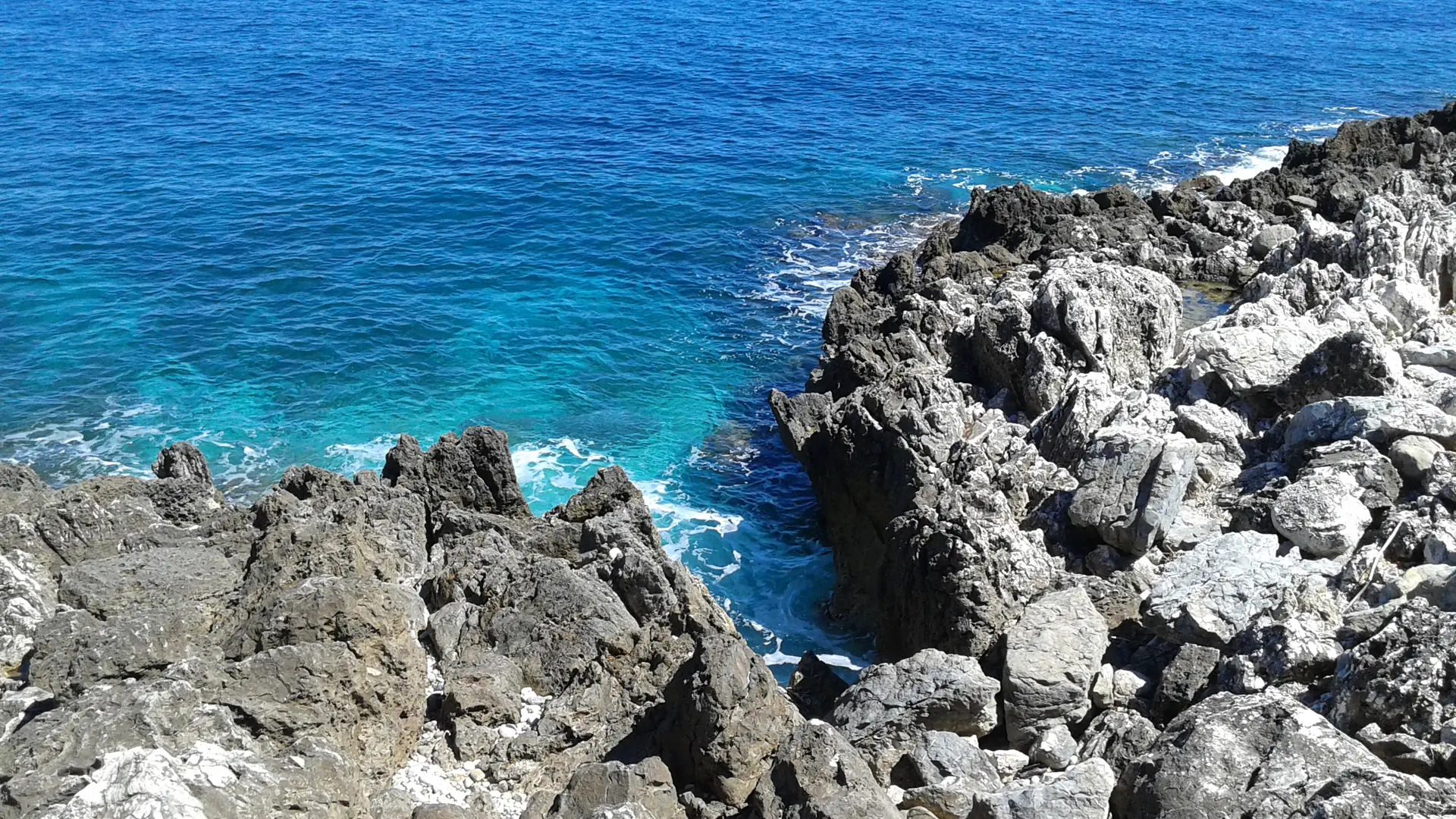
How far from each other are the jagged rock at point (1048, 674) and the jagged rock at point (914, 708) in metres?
0.31

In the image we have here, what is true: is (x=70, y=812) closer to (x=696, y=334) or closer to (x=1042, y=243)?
(x=696, y=334)

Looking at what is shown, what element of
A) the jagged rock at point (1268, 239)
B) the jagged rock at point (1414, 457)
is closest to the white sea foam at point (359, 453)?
the jagged rock at point (1414, 457)

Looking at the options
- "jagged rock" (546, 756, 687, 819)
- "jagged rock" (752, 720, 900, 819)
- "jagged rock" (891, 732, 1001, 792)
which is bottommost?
"jagged rock" (891, 732, 1001, 792)

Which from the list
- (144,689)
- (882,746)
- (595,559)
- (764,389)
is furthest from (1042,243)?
(144,689)

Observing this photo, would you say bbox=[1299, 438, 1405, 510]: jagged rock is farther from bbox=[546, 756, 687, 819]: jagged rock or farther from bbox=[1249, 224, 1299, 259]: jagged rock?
bbox=[1249, 224, 1299, 259]: jagged rock

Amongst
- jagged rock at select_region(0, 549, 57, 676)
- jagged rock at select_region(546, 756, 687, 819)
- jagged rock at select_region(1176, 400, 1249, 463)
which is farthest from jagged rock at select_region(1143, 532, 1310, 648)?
jagged rock at select_region(0, 549, 57, 676)

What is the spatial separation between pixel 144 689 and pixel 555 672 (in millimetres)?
5756

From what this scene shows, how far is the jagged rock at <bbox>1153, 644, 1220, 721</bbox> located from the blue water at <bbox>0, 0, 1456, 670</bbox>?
781cm

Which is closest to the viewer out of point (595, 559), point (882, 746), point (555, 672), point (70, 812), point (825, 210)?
point (70, 812)

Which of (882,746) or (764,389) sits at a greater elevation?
(882,746)

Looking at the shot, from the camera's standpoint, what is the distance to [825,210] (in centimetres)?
4853

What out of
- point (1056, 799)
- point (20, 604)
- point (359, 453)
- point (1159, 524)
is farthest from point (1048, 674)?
point (359, 453)

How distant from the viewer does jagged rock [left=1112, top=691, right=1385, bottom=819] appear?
1134 centimetres

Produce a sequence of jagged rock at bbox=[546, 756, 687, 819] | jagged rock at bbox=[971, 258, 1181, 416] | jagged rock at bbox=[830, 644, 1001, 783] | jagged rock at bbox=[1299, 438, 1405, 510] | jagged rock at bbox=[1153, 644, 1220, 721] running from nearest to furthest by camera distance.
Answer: jagged rock at bbox=[546, 756, 687, 819]
jagged rock at bbox=[1153, 644, 1220, 721]
jagged rock at bbox=[830, 644, 1001, 783]
jagged rock at bbox=[1299, 438, 1405, 510]
jagged rock at bbox=[971, 258, 1181, 416]
